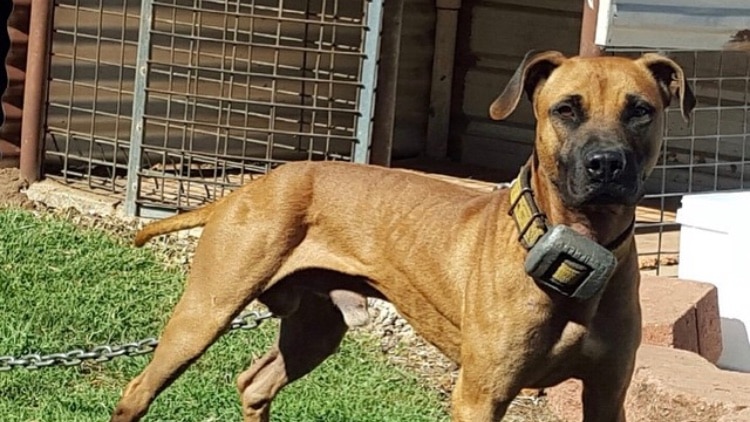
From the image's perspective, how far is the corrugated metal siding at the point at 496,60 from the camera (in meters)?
11.0

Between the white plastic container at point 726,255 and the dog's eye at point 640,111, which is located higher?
the dog's eye at point 640,111

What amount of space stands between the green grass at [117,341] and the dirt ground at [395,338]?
0.31ft

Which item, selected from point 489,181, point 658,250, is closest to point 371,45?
point 658,250

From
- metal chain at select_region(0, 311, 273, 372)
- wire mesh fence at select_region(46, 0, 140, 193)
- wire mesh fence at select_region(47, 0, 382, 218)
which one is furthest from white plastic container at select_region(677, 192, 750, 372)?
wire mesh fence at select_region(46, 0, 140, 193)

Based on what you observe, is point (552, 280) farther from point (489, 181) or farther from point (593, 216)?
point (489, 181)

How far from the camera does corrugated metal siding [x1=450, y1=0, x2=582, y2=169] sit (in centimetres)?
1096

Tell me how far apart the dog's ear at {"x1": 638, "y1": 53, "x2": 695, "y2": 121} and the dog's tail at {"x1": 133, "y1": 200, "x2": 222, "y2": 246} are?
5.42ft

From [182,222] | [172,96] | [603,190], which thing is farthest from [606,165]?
[172,96]

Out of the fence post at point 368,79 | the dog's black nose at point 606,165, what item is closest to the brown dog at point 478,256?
the dog's black nose at point 606,165

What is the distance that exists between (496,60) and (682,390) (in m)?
A: 6.10

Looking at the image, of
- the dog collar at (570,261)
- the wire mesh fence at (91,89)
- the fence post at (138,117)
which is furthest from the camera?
the wire mesh fence at (91,89)

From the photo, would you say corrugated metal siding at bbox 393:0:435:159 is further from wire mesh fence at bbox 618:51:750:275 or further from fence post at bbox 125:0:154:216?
fence post at bbox 125:0:154:216

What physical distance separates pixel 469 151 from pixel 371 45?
3482 mm

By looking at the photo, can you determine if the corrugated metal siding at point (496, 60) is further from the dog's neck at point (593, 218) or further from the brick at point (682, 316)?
the dog's neck at point (593, 218)
